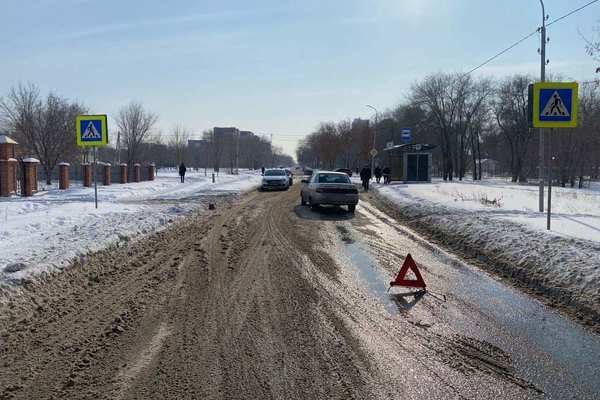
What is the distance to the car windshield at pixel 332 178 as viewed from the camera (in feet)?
64.5

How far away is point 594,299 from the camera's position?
6305mm

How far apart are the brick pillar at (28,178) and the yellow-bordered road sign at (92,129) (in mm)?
12976

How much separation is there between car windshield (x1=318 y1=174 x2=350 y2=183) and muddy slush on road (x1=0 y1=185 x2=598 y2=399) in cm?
1081

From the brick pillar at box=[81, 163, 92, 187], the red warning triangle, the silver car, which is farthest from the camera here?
the brick pillar at box=[81, 163, 92, 187]

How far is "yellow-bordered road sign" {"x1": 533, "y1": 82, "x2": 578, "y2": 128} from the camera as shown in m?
11.1

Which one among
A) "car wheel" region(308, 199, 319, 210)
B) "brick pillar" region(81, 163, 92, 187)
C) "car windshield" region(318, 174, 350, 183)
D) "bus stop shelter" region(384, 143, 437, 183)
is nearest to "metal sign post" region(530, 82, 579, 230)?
"car windshield" region(318, 174, 350, 183)

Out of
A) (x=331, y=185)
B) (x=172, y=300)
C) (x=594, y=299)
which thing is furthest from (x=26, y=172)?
(x=594, y=299)

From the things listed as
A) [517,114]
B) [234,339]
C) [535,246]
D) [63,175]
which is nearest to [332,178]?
[535,246]

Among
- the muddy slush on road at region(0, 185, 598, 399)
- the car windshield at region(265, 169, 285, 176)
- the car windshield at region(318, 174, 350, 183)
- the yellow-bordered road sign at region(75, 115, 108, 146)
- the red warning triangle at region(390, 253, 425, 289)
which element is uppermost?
the yellow-bordered road sign at region(75, 115, 108, 146)

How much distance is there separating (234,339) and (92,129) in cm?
1373

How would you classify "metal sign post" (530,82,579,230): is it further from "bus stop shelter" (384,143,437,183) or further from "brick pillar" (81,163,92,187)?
"brick pillar" (81,163,92,187)

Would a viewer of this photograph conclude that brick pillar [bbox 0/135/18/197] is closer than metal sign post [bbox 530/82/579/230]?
No

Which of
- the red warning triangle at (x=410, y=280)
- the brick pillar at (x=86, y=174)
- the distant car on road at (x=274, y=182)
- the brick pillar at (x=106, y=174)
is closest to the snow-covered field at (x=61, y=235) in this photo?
the red warning triangle at (x=410, y=280)

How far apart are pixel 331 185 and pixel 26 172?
18.9 m
